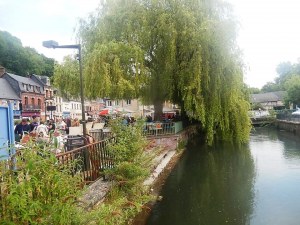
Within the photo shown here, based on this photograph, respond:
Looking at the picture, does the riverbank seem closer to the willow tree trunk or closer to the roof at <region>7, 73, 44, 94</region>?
the willow tree trunk

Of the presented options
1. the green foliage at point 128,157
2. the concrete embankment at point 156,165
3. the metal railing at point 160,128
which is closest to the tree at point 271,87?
the concrete embankment at point 156,165

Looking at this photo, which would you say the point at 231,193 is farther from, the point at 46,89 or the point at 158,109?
the point at 46,89

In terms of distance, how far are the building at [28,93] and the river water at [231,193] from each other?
43276 mm

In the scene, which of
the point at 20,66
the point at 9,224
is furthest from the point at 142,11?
the point at 20,66

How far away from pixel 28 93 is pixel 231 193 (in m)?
52.5

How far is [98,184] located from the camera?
8.35 meters

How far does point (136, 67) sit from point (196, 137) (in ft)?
36.9

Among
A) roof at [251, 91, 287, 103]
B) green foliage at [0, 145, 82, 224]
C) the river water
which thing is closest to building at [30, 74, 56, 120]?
the river water

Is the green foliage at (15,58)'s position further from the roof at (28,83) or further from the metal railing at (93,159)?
the metal railing at (93,159)

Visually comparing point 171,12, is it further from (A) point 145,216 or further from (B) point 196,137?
(A) point 145,216

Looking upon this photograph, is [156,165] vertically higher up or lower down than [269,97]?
lower down

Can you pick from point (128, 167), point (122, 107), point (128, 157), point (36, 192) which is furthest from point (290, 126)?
point (36, 192)

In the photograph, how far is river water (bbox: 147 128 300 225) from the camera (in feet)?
27.8

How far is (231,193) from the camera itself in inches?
422
